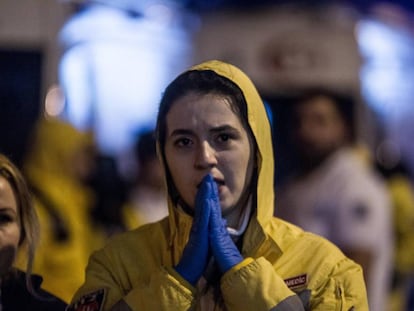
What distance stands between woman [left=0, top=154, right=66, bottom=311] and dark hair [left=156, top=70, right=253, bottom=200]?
0.52 metres

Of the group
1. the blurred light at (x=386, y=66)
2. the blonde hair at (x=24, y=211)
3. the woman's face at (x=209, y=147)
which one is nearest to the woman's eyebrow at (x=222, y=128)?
the woman's face at (x=209, y=147)

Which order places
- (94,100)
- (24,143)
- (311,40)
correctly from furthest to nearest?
(311,40), (94,100), (24,143)

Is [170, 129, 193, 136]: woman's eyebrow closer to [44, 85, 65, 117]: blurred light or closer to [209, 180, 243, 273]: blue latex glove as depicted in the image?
[209, 180, 243, 273]: blue latex glove

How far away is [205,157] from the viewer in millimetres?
3383

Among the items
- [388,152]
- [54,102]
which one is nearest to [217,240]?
[54,102]

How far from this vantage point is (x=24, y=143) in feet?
27.1

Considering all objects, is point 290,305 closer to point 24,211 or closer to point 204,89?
point 204,89

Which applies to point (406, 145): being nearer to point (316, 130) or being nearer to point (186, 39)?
point (186, 39)

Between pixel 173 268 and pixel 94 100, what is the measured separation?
5585 mm

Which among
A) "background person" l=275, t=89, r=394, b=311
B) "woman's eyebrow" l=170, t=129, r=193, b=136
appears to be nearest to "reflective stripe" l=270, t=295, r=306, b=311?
"woman's eyebrow" l=170, t=129, r=193, b=136

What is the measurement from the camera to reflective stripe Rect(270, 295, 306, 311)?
323 cm

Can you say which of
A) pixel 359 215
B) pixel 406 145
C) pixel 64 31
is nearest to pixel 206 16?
pixel 64 31

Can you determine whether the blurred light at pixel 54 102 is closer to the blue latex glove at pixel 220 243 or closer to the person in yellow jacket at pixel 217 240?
the person in yellow jacket at pixel 217 240

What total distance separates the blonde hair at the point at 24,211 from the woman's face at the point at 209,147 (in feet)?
1.75
